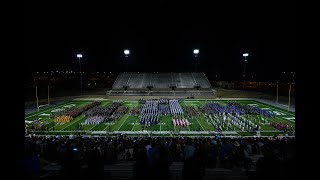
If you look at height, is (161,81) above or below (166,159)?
above

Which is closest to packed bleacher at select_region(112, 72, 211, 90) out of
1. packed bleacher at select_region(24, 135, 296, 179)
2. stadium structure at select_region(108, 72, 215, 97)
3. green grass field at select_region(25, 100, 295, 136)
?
stadium structure at select_region(108, 72, 215, 97)

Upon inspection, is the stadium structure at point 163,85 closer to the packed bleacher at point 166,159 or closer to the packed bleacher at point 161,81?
the packed bleacher at point 161,81

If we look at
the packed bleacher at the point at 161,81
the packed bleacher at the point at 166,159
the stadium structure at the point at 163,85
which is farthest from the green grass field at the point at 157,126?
the packed bleacher at the point at 161,81

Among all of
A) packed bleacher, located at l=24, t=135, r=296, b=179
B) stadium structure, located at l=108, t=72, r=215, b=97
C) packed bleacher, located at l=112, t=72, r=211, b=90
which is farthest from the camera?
packed bleacher, located at l=112, t=72, r=211, b=90

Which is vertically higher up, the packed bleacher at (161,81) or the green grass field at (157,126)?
the packed bleacher at (161,81)

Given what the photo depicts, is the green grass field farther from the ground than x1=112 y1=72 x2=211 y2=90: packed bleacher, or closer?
closer

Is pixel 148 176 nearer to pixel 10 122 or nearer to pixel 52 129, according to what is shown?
pixel 10 122

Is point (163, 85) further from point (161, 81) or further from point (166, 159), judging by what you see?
point (166, 159)

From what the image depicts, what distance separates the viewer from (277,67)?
235 ft

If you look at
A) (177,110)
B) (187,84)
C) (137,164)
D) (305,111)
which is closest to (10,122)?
(137,164)

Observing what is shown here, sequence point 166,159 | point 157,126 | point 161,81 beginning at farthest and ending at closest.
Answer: point 161,81 → point 157,126 → point 166,159

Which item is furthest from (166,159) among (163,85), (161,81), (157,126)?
(161,81)

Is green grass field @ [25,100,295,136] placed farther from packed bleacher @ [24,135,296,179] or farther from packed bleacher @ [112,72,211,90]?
packed bleacher @ [112,72,211,90]

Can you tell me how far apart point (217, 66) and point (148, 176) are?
2721 inches
